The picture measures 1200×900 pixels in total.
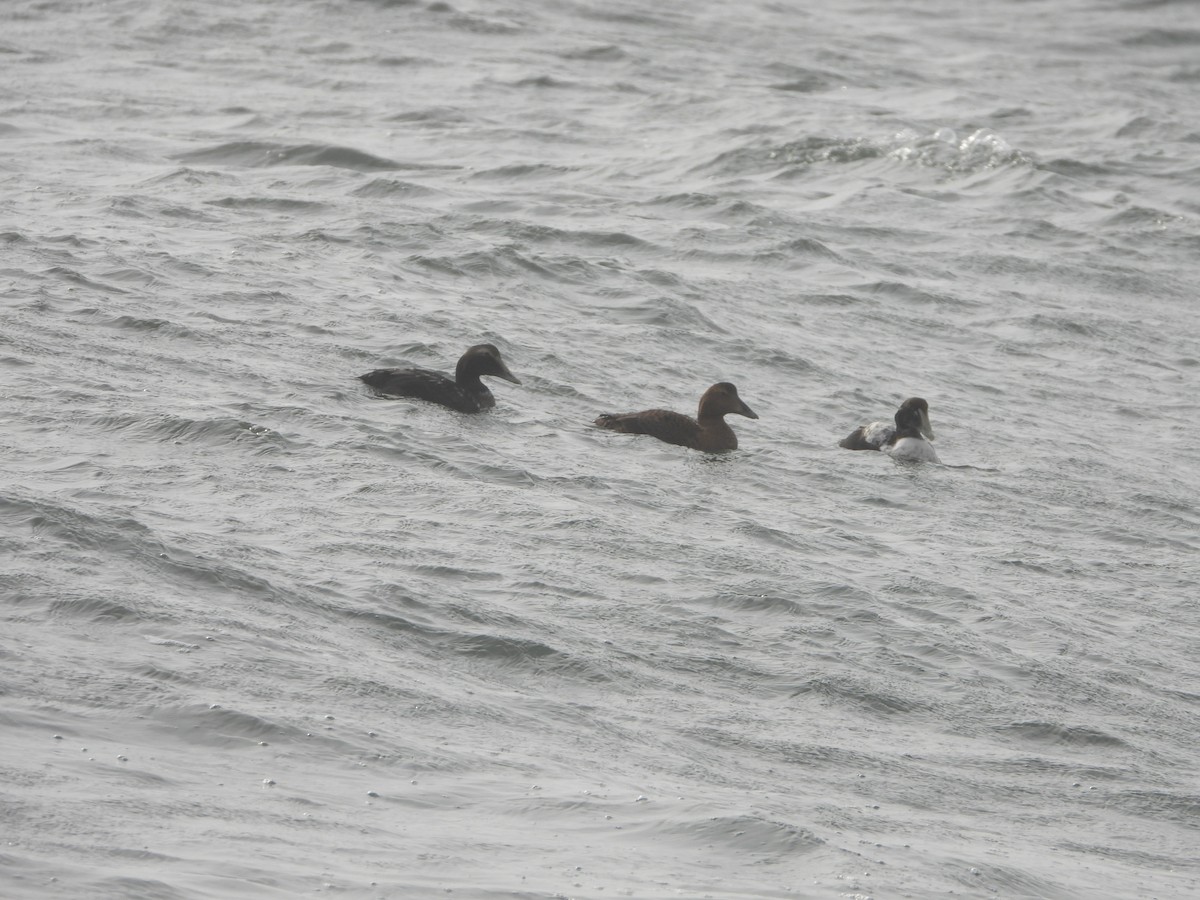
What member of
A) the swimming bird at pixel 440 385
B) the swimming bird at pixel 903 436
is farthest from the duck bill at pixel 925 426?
the swimming bird at pixel 440 385

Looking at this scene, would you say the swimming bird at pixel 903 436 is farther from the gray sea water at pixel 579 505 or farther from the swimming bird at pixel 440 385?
the swimming bird at pixel 440 385

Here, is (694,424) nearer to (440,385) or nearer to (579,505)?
(440,385)

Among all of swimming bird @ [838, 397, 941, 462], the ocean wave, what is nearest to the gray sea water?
the ocean wave

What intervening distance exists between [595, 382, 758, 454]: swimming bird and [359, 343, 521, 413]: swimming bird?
2.70 feet

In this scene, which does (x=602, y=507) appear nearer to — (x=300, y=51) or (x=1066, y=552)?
(x=1066, y=552)

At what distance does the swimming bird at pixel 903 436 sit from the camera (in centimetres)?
1307

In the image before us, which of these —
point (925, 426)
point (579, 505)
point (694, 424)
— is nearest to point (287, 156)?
point (694, 424)

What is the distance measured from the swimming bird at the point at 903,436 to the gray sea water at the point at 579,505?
0.82 ft

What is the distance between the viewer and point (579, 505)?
11047 mm

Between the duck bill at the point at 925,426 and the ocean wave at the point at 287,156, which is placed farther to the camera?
the ocean wave at the point at 287,156

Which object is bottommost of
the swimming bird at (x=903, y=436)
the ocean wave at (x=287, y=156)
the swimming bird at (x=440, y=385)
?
the swimming bird at (x=903, y=436)

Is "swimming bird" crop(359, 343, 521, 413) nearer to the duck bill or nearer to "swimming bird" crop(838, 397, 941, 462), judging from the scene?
"swimming bird" crop(838, 397, 941, 462)

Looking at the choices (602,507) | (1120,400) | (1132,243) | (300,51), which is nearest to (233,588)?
(602,507)

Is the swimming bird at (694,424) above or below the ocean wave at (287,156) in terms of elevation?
below
